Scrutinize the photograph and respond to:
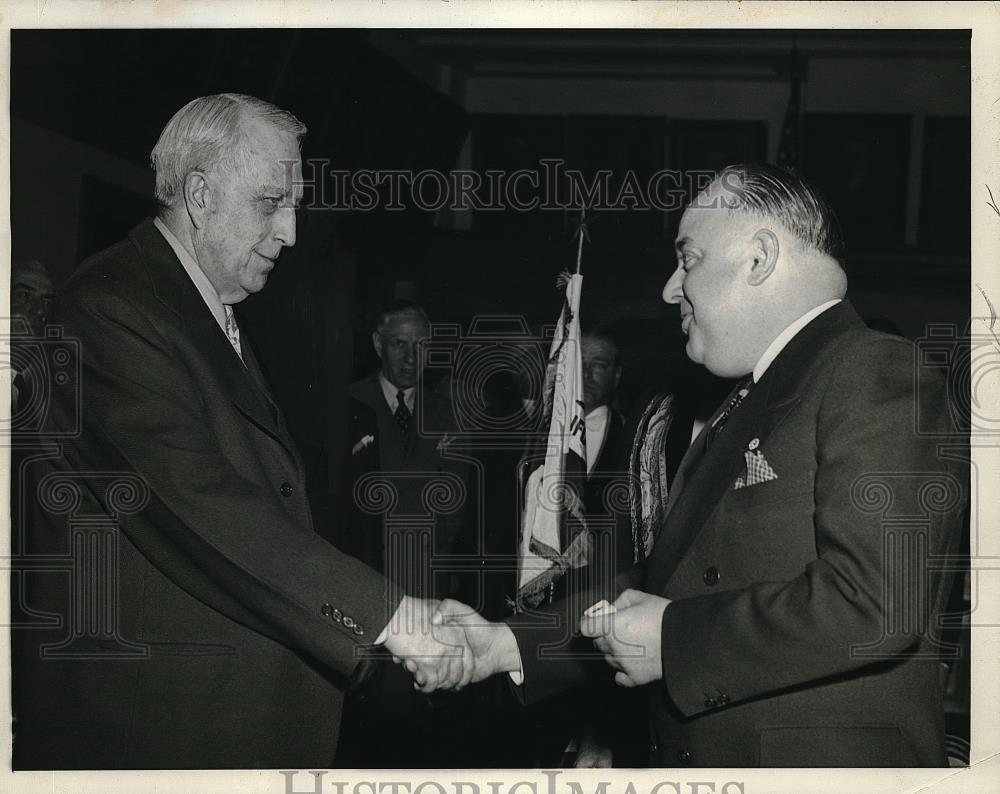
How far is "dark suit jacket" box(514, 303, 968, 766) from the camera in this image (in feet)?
8.43

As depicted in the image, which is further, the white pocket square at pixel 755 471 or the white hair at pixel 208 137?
the white hair at pixel 208 137

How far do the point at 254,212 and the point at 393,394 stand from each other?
0.63 m

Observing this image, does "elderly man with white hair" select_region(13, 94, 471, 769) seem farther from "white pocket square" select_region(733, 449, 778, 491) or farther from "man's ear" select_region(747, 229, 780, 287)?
"man's ear" select_region(747, 229, 780, 287)

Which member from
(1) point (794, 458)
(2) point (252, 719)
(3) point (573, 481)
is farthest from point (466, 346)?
(2) point (252, 719)

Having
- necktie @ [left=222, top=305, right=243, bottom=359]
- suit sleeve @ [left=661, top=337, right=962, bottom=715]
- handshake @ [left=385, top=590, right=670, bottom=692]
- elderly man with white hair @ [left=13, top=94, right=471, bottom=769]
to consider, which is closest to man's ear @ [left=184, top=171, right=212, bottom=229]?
elderly man with white hair @ [left=13, top=94, right=471, bottom=769]

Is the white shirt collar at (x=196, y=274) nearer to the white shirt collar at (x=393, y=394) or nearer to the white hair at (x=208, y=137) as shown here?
the white hair at (x=208, y=137)

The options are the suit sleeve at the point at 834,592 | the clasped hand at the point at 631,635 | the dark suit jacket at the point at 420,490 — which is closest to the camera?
the suit sleeve at the point at 834,592

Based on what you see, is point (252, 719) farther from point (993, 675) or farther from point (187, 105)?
point (993, 675)

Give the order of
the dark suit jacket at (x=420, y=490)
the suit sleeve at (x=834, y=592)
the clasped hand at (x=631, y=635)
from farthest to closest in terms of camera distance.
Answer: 1. the dark suit jacket at (x=420, y=490)
2. the clasped hand at (x=631, y=635)
3. the suit sleeve at (x=834, y=592)

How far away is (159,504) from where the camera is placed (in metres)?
2.73

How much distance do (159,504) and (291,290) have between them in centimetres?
67

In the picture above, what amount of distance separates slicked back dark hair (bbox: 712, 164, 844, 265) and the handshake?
104 centimetres

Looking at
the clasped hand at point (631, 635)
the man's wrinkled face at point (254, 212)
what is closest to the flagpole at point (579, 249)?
the man's wrinkled face at point (254, 212)

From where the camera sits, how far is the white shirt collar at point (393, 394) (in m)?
2.84
